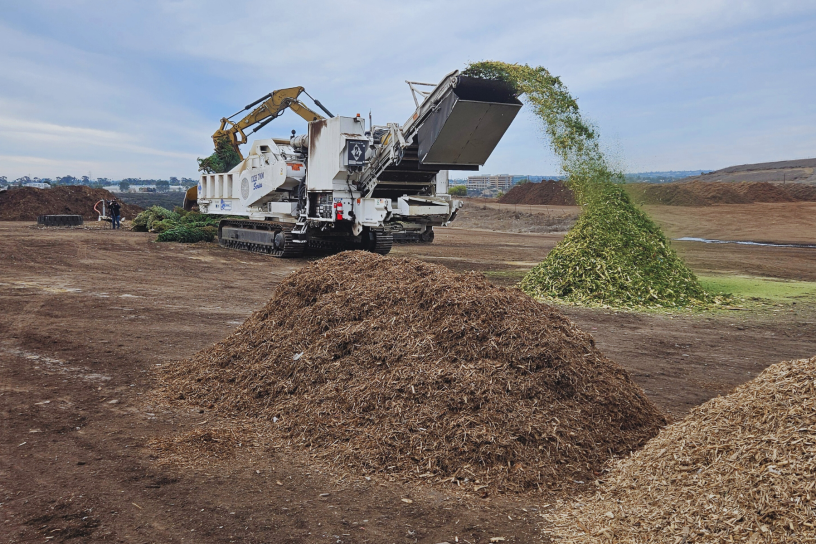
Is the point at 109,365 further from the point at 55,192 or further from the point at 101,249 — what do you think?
the point at 55,192

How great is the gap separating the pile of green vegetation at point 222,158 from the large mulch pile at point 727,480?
20317 mm

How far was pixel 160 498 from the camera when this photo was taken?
14.1 ft

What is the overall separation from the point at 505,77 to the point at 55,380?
10.2 meters

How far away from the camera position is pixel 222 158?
74.8 ft

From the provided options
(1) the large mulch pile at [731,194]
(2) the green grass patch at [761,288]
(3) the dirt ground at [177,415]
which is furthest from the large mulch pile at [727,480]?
(1) the large mulch pile at [731,194]

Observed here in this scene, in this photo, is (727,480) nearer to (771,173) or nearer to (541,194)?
(541,194)

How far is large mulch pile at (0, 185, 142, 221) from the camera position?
120 feet

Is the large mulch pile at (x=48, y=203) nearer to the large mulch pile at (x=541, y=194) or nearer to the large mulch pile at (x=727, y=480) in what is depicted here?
the large mulch pile at (x=541, y=194)

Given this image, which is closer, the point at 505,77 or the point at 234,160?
the point at 505,77

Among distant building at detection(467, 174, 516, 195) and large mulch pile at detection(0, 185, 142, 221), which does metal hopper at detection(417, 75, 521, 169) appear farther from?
distant building at detection(467, 174, 516, 195)

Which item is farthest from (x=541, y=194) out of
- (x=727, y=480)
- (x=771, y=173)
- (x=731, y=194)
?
(x=727, y=480)

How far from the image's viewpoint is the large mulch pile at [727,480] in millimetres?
3391

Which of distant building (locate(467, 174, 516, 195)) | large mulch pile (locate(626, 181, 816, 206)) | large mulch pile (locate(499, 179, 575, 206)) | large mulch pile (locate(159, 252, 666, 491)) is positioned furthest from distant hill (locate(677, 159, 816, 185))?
large mulch pile (locate(159, 252, 666, 491))

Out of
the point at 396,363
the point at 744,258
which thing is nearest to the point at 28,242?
the point at 396,363
